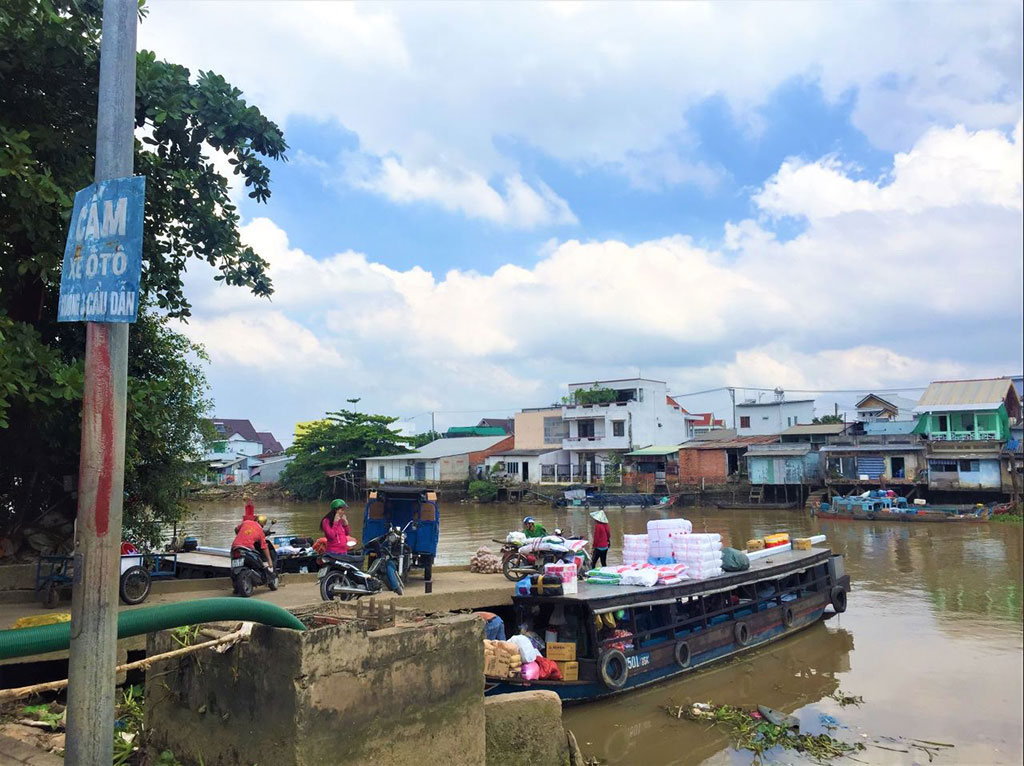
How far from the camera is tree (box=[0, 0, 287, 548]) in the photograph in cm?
701

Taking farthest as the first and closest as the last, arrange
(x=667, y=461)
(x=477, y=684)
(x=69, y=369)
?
(x=667, y=461) < (x=69, y=369) < (x=477, y=684)

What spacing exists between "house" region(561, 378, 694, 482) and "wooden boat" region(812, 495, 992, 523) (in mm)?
14493

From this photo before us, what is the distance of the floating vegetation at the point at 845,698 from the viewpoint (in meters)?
9.66

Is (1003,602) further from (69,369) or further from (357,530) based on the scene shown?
(357,530)

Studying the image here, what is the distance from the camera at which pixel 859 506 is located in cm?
3381

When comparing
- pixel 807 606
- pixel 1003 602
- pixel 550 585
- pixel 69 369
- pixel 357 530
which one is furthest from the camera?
pixel 357 530

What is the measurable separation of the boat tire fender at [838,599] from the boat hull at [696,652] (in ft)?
1.48

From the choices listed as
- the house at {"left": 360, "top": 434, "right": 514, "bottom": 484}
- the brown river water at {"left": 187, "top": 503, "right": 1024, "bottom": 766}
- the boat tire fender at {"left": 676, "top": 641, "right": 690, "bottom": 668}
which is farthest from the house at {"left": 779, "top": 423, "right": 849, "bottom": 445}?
the boat tire fender at {"left": 676, "top": 641, "right": 690, "bottom": 668}

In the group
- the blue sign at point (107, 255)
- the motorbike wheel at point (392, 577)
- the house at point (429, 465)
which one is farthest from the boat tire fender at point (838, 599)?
the house at point (429, 465)

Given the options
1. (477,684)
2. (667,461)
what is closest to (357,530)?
(667,461)

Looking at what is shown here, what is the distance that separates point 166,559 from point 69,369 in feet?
13.4

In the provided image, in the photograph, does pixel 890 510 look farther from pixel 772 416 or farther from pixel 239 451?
pixel 239 451

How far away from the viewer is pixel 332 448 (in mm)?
51125

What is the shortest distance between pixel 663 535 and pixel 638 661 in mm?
1998
